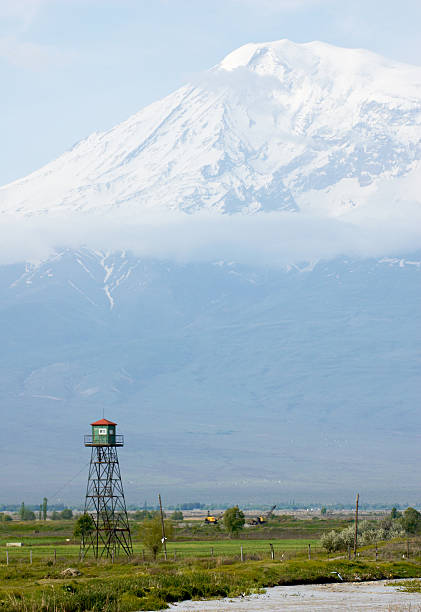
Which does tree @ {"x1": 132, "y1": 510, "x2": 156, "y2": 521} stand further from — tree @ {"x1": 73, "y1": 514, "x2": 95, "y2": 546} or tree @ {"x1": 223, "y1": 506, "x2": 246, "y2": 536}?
tree @ {"x1": 73, "y1": 514, "x2": 95, "y2": 546}

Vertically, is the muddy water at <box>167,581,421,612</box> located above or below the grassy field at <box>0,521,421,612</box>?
below

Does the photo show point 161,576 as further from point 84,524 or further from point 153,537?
point 84,524

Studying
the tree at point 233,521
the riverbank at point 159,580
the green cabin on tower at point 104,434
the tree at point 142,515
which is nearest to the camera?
the riverbank at point 159,580

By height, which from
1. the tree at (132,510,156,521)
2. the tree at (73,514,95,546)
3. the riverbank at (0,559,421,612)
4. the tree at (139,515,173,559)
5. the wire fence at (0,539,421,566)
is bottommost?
the riverbank at (0,559,421,612)

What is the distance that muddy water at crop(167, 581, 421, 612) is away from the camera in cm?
3888

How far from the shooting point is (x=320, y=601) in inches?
1631

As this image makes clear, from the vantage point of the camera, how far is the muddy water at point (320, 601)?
3888 cm

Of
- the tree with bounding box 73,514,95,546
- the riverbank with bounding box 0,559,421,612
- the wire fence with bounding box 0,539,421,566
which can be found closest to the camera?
the riverbank with bounding box 0,559,421,612

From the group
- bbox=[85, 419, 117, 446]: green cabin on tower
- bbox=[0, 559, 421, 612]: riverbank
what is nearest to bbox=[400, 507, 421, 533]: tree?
bbox=[85, 419, 117, 446]: green cabin on tower

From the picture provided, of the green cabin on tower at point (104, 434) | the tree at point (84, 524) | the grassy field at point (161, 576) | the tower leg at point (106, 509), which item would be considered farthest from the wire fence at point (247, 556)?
the tree at point (84, 524)

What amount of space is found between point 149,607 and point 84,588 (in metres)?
3.79

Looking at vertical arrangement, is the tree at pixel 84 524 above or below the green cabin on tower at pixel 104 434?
below

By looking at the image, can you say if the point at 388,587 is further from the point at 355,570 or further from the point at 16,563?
the point at 16,563

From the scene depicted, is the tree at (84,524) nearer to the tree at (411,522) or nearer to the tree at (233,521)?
the tree at (233,521)
